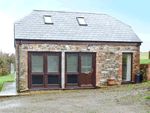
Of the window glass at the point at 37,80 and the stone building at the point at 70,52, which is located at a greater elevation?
the stone building at the point at 70,52

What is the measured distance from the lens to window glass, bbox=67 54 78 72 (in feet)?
39.4

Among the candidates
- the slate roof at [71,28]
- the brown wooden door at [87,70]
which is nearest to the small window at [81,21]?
the slate roof at [71,28]

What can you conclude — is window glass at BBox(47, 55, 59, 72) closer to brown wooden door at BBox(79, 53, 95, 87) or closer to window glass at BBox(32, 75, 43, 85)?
window glass at BBox(32, 75, 43, 85)

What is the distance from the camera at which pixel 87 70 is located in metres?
12.3

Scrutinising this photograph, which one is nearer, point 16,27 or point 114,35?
point 16,27

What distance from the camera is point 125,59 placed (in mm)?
13086

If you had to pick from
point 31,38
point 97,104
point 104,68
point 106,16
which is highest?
point 106,16

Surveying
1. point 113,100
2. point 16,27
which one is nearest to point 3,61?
point 16,27

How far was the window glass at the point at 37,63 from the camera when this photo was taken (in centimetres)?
1154

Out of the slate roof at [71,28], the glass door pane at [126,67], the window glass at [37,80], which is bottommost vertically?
the window glass at [37,80]

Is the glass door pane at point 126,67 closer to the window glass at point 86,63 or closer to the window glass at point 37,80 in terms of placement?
the window glass at point 86,63

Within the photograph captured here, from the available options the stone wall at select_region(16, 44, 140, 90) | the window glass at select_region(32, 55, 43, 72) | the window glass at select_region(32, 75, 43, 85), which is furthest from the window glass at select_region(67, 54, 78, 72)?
the window glass at select_region(32, 75, 43, 85)

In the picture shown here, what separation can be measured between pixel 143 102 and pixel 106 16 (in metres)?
8.31

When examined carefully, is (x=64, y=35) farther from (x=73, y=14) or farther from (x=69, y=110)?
(x=69, y=110)
